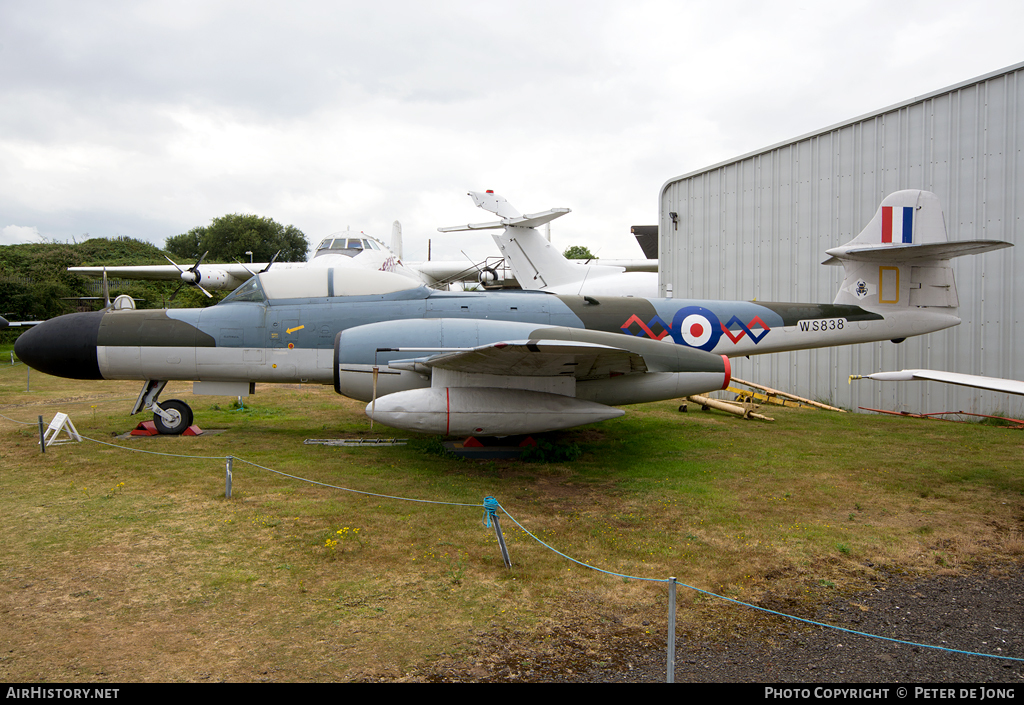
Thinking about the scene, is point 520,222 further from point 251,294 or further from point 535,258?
point 251,294

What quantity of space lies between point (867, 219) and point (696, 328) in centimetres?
541

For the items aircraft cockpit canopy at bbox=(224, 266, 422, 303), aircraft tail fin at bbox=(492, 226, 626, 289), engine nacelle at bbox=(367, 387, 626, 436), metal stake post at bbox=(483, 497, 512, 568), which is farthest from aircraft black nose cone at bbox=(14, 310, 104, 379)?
aircraft tail fin at bbox=(492, 226, 626, 289)

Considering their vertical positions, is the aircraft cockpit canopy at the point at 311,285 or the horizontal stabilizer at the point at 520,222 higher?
the horizontal stabilizer at the point at 520,222

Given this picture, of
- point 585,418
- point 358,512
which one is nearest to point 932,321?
point 585,418

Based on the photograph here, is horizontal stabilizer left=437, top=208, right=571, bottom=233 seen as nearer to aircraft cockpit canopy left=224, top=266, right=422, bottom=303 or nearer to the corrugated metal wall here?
the corrugated metal wall

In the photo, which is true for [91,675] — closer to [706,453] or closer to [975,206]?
[706,453]

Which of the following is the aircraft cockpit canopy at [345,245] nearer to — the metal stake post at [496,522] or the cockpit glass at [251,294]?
the cockpit glass at [251,294]

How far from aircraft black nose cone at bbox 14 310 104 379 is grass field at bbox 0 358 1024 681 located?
1.05m

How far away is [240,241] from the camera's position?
184 ft

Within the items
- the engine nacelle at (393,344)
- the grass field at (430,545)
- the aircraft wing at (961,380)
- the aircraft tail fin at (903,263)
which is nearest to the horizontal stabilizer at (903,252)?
the aircraft tail fin at (903,263)

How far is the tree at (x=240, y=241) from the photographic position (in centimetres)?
5584

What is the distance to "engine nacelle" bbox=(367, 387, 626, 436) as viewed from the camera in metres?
6.29

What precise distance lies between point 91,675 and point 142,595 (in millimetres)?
924

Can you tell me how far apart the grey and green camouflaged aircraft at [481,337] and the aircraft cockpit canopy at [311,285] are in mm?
20
